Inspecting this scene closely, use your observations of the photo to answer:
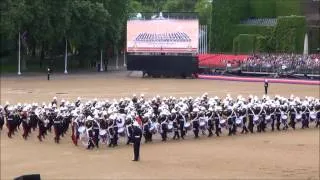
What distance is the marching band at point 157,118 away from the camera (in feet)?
69.5

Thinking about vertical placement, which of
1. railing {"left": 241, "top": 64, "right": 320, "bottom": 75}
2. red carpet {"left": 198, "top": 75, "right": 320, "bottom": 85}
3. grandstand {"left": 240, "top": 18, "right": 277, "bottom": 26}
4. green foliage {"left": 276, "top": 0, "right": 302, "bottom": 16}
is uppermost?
green foliage {"left": 276, "top": 0, "right": 302, "bottom": 16}

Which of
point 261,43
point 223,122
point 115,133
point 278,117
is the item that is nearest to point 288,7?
point 261,43

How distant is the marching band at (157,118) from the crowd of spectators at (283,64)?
2467 centimetres

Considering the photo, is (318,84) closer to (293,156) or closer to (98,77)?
(98,77)

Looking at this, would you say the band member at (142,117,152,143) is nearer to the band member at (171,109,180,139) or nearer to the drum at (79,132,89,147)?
the band member at (171,109,180,139)

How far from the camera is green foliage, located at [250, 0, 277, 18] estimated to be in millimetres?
74812

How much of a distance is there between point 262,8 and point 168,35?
84.9 ft

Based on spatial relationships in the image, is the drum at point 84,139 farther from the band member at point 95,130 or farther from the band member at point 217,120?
the band member at point 217,120

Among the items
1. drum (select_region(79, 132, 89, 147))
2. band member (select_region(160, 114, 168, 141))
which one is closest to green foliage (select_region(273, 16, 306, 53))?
band member (select_region(160, 114, 168, 141))

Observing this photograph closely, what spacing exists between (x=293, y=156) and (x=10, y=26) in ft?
125

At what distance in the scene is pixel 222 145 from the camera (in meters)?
21.6

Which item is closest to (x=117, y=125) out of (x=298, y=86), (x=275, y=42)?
(x=298, y=86)

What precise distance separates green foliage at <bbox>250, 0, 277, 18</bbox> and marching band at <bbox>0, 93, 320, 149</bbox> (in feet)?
165

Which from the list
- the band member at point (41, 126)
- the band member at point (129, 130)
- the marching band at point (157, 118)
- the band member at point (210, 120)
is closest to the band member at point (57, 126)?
the marching band at point (157, 118)
